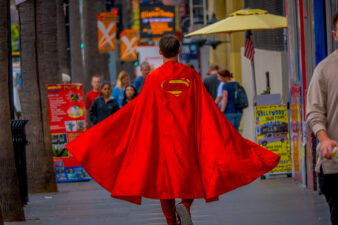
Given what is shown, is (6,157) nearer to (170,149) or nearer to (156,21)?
(170,149)

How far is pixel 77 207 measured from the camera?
11500 mm

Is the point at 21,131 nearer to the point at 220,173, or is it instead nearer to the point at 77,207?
the point at 77,207

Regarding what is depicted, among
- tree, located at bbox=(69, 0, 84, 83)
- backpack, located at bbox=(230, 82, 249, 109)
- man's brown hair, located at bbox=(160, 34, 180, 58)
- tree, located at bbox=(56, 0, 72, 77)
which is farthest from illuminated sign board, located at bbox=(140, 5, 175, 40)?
man's brown hair, located at bbox=(160, 34, 180, 58)

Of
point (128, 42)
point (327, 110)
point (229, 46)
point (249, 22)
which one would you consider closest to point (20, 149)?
point (249, 22)

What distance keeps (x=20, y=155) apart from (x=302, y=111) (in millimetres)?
3951

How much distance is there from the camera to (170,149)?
7578mm

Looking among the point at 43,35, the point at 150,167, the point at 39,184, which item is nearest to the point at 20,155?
the point at 39,184

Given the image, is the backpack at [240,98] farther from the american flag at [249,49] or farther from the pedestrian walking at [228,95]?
the american flag at [249,49]

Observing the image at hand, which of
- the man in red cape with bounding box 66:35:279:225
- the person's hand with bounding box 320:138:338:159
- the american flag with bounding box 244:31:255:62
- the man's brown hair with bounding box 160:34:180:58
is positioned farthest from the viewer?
the american flag with bounding box 244:31:255:62

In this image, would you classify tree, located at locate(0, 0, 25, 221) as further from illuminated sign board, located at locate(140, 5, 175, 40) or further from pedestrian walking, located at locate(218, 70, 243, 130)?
illuminated sign board, located at locate(140, 5, 175, 40)

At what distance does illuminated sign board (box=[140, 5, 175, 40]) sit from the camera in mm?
34656

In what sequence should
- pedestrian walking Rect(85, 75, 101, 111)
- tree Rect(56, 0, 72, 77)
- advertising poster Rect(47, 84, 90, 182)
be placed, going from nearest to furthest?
advertising poster Rect(47, 84, 90, 182)
pedestrian walking Rect(85, 75, 101, 111)
tree Rect(56, 0, 72, 77)

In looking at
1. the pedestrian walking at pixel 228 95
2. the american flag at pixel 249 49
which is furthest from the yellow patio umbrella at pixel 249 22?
the pedestrian walking at pixel 228 95

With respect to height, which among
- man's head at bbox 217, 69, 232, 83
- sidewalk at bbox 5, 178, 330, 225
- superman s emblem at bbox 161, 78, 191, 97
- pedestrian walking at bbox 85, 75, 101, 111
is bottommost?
sidewalk at bbox 5, 178, 330, 225
